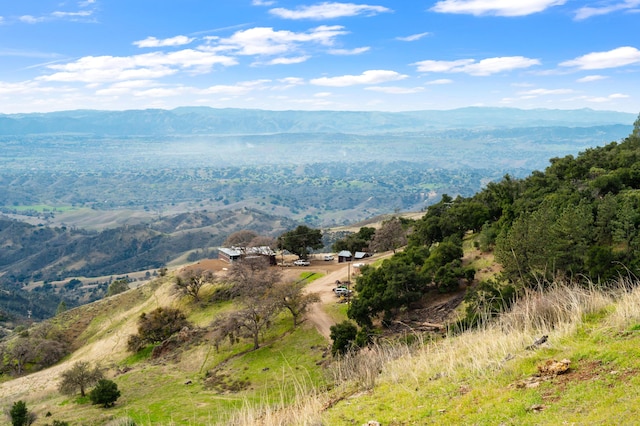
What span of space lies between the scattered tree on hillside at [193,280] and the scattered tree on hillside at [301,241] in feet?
47.4

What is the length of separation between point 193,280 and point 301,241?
1719 centimetres

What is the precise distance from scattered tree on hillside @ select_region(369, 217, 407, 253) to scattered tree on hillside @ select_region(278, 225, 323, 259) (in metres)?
8.34

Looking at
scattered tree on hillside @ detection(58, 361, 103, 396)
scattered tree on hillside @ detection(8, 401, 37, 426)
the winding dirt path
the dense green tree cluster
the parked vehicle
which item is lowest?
scattered tree on hillside @ detection(58, 361, 103, 396)

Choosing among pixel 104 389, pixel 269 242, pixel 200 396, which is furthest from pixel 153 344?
pixel 269 242

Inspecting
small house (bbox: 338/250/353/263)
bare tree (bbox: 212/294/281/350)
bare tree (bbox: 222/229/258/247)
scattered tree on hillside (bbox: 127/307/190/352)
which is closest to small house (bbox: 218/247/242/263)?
bare tree (bbox: 222/229/258/247)

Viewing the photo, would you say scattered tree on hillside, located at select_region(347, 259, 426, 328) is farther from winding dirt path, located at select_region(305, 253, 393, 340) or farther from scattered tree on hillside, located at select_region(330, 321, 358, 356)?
winding dirt path, located at select_region(305, 253, 393, 340)

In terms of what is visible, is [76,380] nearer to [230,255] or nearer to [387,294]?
[387,294]

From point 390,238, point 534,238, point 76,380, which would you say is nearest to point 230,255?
point 390,238

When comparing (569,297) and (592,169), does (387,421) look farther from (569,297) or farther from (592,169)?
(592,169)

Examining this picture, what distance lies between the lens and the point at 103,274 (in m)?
184

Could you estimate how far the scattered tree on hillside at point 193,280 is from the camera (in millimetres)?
53312

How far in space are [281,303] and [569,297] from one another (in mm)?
29175

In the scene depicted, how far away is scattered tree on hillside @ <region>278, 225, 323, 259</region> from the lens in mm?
65312

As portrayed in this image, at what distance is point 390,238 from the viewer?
64438 millimetres
